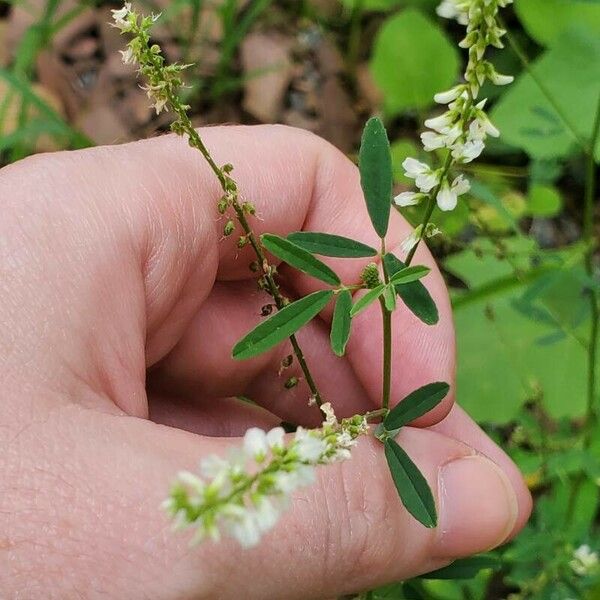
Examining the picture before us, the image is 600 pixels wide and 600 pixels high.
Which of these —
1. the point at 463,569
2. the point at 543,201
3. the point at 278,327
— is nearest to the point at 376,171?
the point at 278,327

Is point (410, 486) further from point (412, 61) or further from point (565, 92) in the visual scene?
point (412, 61)

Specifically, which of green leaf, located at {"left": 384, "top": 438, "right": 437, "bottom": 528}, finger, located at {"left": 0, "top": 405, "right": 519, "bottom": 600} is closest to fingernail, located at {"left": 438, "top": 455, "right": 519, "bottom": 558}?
finger, located at {"left": 0, "top": 405, "right": 519, "bottom": 600}

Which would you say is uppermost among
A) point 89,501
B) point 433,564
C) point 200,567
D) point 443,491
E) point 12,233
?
point 12,233

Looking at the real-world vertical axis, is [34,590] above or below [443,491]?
above

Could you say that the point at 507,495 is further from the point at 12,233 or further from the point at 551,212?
the point at 551,212

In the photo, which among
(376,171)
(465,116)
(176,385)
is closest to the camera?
(465,116)

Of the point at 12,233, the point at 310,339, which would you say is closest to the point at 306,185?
the point at 310,339
